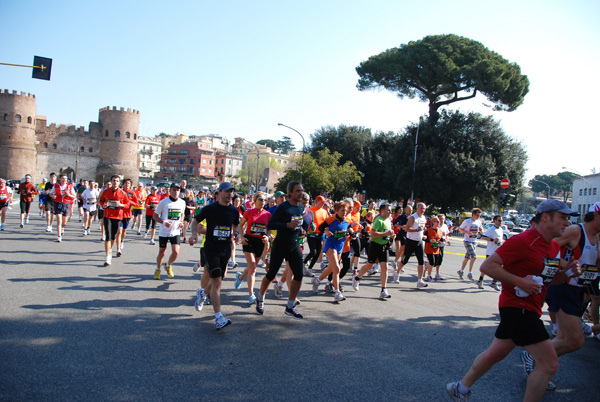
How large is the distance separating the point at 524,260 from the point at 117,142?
85409 mm

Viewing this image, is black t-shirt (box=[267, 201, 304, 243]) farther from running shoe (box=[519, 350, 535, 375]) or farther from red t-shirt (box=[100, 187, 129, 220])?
red t-shirt (box=[100, 187, 129, 220])

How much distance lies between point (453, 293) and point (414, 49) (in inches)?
1391

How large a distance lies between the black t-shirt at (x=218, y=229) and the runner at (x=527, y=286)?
10.9 ft

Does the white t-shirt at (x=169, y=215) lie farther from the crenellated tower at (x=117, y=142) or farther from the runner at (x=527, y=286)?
the crenellated tower at (x=117, y=142)

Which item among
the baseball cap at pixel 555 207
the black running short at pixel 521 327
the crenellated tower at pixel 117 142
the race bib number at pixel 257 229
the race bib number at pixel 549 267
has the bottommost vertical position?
the black running short at pixel 521 327

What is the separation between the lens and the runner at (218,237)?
17.5ft

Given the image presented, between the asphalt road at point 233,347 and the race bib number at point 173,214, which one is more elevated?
the race bib number at point 173,214

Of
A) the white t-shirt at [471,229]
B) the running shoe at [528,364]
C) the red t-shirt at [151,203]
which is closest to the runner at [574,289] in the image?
the running shoe at [528,364]

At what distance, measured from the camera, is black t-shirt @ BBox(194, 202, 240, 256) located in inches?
217

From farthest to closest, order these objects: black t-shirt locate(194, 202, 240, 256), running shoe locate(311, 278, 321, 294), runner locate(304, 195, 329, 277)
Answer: runner locate(304, 195, 329, 277) → running shoe locate(311, 278, 321, 294) → black t-shirt locate(194, 202, 240, 256)

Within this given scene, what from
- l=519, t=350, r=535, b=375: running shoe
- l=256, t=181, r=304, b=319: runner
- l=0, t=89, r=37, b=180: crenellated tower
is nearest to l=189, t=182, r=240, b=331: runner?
l=256, t=181, r=304, b=319: runner

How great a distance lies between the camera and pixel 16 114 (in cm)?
7050

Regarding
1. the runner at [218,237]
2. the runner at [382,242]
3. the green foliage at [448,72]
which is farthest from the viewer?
the green foliage at [448,72]

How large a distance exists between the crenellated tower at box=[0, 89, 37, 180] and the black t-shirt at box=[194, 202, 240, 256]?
79132 mm
